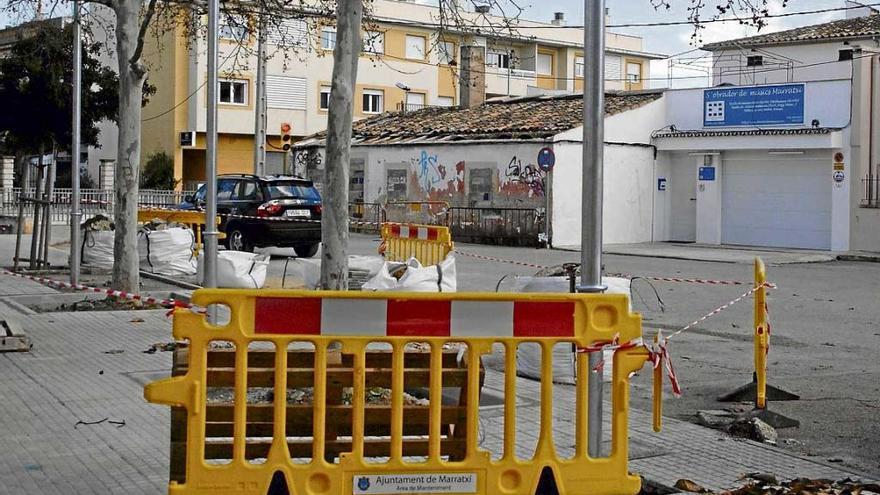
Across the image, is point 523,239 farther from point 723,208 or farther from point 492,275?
point 492,275

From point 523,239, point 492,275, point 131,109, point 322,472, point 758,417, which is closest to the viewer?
point 322,472

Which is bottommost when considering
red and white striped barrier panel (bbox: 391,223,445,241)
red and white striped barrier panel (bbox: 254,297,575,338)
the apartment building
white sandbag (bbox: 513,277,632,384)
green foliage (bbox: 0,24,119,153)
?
white sandbag (bbox: 513,277,632,384)

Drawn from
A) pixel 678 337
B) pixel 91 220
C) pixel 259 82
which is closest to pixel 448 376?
pixel 678 337

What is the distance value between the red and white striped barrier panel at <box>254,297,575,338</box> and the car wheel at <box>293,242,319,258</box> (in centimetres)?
1977

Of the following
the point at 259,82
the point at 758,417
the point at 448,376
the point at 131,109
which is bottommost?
the point at 758,417

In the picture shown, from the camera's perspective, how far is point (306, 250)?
25453 mm

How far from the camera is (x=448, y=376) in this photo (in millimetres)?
5734

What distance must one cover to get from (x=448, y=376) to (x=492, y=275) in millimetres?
15978

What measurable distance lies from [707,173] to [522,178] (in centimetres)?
518

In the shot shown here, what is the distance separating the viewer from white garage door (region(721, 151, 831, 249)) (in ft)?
104

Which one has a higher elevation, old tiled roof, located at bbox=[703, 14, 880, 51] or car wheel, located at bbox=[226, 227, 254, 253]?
old tiled roof, located at bbox=[703, 14, 880, 51]

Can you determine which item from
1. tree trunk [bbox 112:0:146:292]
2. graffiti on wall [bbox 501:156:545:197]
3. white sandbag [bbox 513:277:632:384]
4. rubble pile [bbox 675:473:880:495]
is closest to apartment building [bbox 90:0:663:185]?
graffiti on wall [bbox 501:156:545:197]

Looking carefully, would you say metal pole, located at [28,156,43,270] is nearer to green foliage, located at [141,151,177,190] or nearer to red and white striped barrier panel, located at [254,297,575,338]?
red and white striped barrier panel, located at [254,297,575,338]

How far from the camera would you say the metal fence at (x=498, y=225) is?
3269cm
